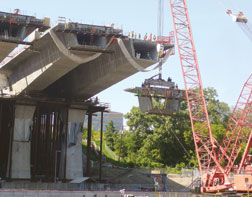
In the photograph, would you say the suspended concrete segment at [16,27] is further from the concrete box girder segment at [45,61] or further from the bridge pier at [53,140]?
the bridge pier at [53,140]

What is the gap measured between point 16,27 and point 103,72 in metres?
13.9

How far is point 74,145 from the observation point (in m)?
75.6

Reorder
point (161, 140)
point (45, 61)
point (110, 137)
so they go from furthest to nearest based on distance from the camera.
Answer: point (110, 137) → point (161, 140) → point (45, 61)

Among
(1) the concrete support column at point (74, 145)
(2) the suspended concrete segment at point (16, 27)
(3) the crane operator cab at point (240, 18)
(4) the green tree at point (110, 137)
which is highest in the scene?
(3) the crane operator cab at point (240, 18)

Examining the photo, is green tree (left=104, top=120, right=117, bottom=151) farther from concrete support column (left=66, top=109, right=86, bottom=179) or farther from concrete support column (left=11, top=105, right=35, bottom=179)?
concrete support column (left=11, top=105, right=35, bottom=179)

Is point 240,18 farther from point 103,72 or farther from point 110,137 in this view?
point 110,137

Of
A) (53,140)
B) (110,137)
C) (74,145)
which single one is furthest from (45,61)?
(110,137)

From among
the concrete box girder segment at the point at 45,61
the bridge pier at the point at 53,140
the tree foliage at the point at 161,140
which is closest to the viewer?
the concrete box girder segment at the point at 45,61

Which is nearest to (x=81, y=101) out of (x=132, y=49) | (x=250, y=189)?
(x=132, y=49)

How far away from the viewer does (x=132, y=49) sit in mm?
57531


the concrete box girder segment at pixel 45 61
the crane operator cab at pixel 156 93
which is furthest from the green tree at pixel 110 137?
the concrete box girder segment at pixel 45 61

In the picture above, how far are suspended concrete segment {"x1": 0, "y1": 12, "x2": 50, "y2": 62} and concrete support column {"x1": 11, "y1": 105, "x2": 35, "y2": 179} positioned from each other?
59.4 ft

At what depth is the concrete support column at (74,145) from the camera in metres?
74.2

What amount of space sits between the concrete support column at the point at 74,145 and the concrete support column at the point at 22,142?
6.31m
